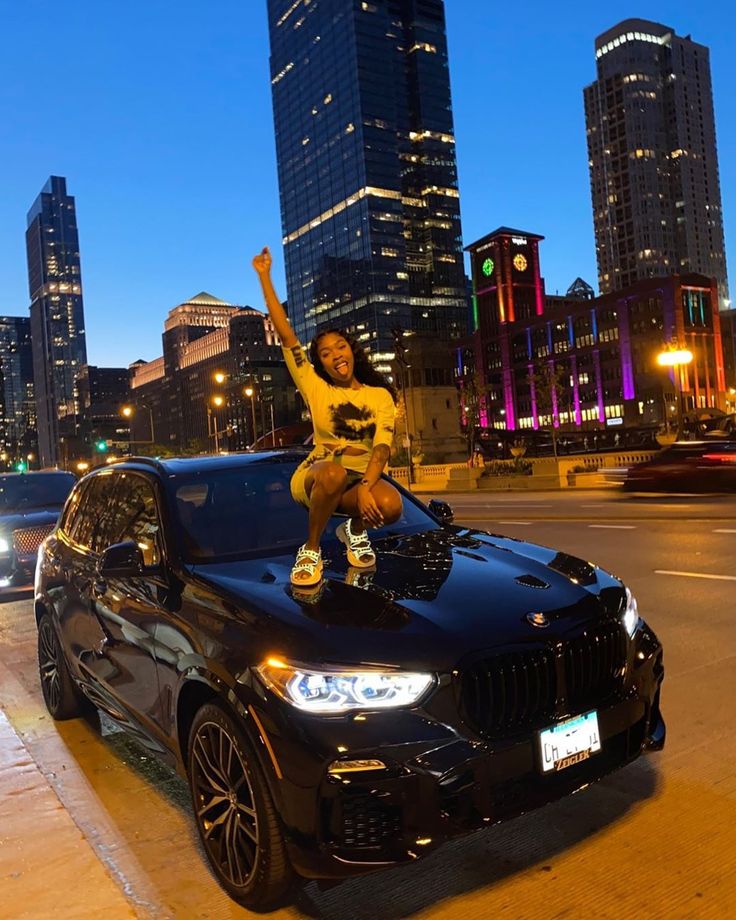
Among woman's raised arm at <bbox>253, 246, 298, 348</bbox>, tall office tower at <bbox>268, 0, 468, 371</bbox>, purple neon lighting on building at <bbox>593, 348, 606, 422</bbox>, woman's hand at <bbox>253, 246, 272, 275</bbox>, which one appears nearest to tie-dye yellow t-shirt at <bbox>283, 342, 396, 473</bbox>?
woman's raised arm at <bbox>253, 246, 298, 348</bbox>

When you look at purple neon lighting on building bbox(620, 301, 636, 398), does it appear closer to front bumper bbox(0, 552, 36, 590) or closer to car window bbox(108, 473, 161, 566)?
front bumper bbox(0, 552, 36, 590)

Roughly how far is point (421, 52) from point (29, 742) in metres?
206

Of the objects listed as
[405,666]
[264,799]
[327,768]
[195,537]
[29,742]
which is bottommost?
[29,742]

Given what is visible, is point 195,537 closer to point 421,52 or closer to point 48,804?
point 48,804

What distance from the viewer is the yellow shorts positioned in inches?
157

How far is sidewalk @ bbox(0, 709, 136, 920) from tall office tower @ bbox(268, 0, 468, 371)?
549ft

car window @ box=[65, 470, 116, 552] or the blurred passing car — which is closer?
car window @ box=[65, 470, 116, 552]

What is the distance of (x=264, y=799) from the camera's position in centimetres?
270

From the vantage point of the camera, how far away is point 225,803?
3.00 meters

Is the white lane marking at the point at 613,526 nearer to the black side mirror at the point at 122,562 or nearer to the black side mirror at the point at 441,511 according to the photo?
the black side mirror at the point at 441,511

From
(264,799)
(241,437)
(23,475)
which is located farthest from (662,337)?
(264,799)

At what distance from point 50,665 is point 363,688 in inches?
147

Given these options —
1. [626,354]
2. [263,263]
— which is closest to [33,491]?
[263,263]

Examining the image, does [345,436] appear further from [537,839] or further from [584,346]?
[584,346]
